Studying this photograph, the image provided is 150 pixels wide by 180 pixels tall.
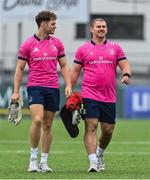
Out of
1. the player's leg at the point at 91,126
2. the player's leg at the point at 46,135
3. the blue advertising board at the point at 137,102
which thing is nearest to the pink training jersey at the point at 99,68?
the player's leg at the point at 91,126

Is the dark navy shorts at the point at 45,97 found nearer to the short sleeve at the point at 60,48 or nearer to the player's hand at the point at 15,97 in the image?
the player's hand at the point at 15,97

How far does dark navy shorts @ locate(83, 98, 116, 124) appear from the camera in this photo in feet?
45.4

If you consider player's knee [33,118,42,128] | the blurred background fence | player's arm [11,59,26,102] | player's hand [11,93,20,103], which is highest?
the blurred background fence

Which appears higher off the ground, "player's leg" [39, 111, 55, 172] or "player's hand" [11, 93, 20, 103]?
"player's hand" [11, 93, 20, 103]

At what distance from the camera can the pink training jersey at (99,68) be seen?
13.9 meters

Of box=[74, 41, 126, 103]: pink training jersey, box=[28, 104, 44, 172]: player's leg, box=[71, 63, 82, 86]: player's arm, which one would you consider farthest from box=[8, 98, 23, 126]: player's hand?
box=[74, 41, 126, 103]: pink training jersey

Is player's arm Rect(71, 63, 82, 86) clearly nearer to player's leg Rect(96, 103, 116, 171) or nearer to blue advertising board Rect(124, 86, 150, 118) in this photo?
player's leg Rect(96, 103, 116, 171)

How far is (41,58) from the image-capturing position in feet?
45.4

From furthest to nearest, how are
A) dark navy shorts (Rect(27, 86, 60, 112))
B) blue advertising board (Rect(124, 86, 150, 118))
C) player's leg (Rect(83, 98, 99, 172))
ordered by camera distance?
blue advertising board (Rect(124, 86, 150, 118)), dark navy shorts (Rect(27, 86, 60, 112)), player's leg (Rect(83, 98, 99, 172))

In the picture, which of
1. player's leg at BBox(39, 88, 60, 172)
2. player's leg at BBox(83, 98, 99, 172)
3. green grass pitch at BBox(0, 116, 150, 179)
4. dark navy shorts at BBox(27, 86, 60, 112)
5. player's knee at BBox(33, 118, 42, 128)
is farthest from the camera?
player's leg at BBox(39, 88, 60, 172)

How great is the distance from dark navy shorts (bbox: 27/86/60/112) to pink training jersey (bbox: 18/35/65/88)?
72 millimetres

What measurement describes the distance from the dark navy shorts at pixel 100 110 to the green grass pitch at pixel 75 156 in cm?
76

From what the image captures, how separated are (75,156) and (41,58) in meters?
3.66

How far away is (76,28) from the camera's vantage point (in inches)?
1770
